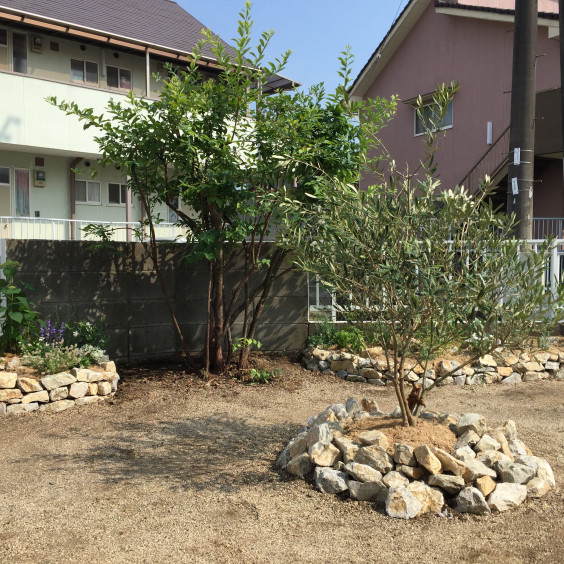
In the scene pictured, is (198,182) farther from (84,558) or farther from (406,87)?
(406,87)

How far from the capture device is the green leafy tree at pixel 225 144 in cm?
626

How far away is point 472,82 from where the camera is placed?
1622cm

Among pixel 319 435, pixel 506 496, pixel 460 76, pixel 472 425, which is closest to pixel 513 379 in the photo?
pixel 472 425

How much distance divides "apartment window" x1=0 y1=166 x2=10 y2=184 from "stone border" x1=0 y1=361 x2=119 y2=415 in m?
11.1

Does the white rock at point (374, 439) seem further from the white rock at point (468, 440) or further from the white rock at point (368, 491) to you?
the white rock at point (468, 440)

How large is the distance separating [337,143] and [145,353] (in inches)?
Result: 149

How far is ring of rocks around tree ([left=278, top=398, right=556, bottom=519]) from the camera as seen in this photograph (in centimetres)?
367

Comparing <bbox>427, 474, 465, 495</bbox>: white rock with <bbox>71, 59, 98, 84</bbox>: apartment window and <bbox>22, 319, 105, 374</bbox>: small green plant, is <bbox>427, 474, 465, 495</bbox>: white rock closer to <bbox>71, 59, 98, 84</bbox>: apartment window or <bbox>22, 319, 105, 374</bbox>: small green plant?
<bbox>22, 319, 105, 374</bbox>: small green plant

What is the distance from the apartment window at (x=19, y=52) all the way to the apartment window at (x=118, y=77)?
2328mm

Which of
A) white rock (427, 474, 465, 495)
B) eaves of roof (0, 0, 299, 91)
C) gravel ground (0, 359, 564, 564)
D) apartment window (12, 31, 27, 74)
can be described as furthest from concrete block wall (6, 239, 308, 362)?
apartment window (12, 31, 27, 74)

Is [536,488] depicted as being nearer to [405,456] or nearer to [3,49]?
[405,456]

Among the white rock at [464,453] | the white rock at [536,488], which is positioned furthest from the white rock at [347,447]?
the white rock at [536,488]

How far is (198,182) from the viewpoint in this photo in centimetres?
656

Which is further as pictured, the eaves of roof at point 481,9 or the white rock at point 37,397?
the eaves of roof at point 481,9
